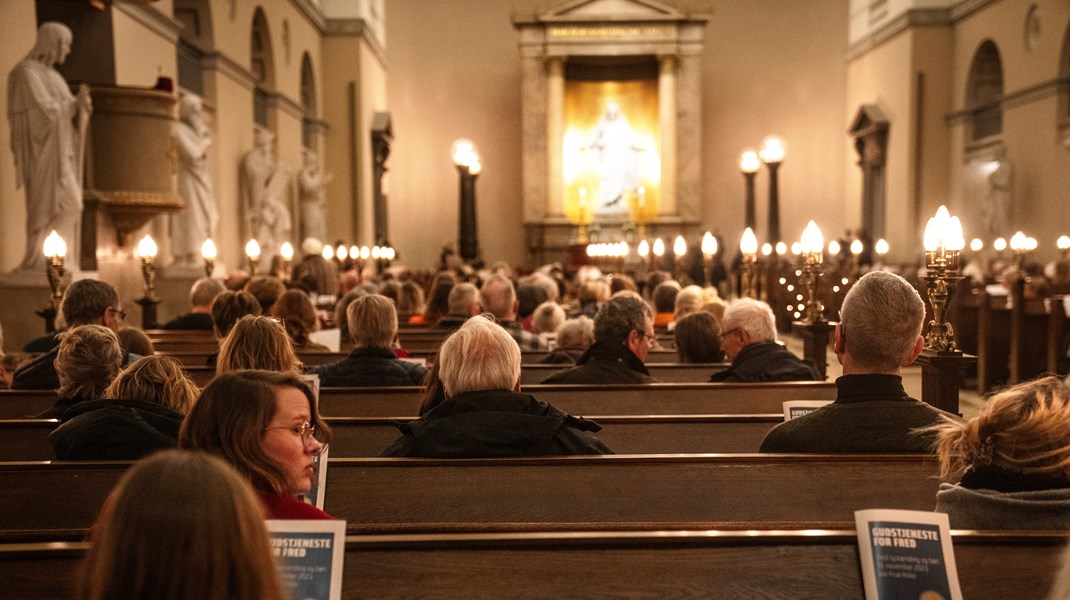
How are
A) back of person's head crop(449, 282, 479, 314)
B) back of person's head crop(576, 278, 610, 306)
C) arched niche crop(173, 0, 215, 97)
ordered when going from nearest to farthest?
back of person's head crop(449, 282, 479, 314)
back of person's head crop(576, 278, 610, 306)
arched niche crop(173, 0, 215, 97)

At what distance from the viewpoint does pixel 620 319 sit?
527cm

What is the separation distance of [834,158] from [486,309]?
19754 mm

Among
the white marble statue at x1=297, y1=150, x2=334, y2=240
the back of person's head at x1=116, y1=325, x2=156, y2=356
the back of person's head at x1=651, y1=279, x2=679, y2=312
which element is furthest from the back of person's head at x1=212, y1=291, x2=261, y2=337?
the white marble statue at x1=297, y1=150, x2=334, y2=240

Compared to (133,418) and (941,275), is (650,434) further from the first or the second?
(133,418)

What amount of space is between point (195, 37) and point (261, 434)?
516 inches

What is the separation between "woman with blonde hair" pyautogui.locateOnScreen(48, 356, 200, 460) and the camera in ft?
10.7

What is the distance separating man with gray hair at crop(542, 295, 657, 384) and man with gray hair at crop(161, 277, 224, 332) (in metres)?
3.51

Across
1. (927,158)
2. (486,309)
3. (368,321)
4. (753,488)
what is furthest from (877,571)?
(927,158)

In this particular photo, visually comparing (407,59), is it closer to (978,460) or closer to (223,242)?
(223,242)

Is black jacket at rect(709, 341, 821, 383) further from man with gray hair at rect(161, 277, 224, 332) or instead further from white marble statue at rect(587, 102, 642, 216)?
white marble statue at rect(587, 102, 642, 216)

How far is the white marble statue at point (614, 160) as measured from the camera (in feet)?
77.4

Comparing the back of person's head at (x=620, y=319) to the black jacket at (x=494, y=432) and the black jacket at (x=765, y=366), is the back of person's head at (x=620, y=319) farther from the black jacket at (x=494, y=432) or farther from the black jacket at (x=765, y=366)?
the black jacket at (x=494, y=432)

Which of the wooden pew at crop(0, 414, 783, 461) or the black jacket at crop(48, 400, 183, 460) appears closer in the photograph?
the black jacket at crop(48, 400, 183, 460)

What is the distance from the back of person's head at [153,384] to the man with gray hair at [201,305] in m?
4.52
